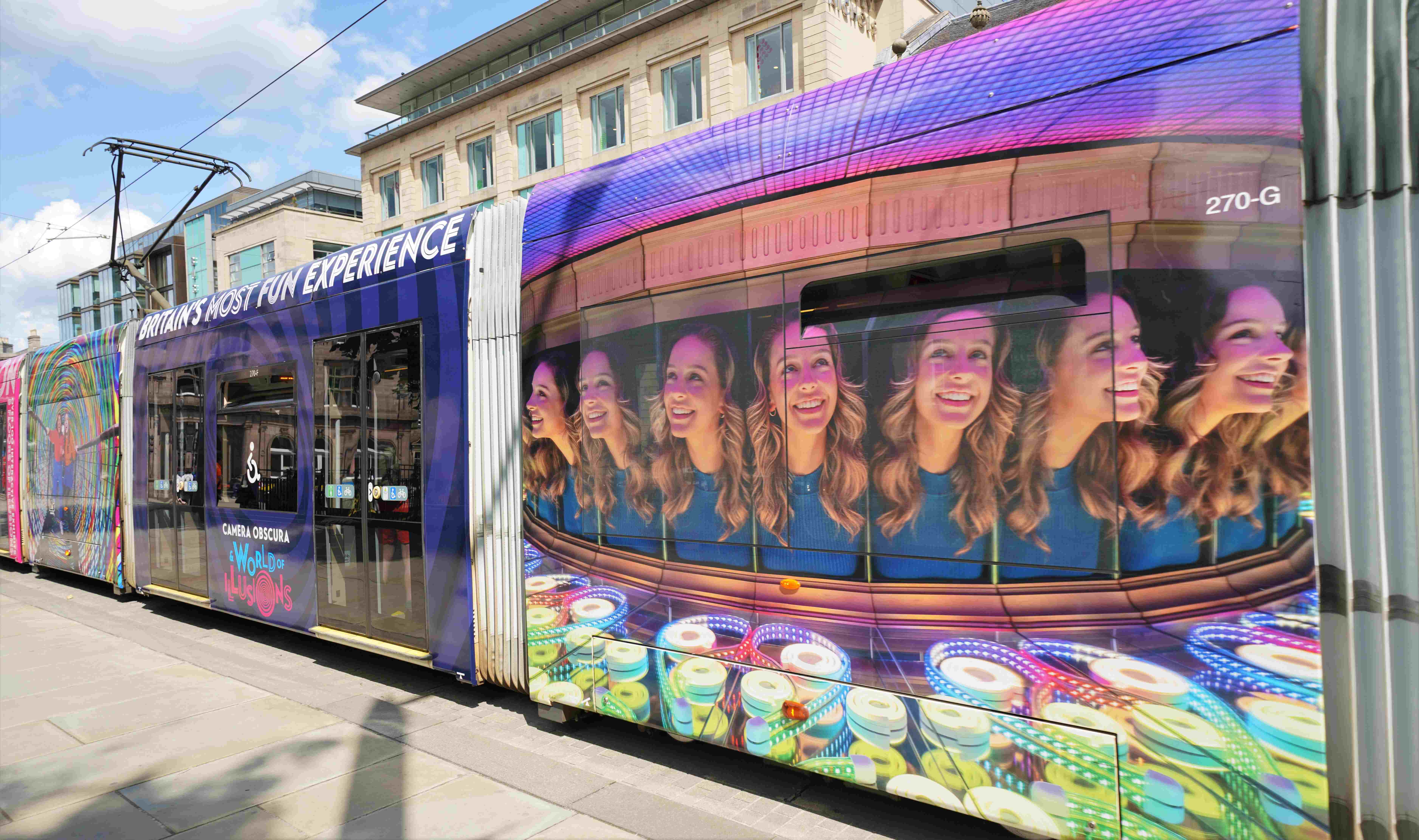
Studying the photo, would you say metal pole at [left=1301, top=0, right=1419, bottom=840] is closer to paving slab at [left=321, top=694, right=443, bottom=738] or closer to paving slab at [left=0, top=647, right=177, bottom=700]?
paving slab at [left=321, top=694, right=443, bottom=738]

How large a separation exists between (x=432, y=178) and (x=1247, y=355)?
1509 inches

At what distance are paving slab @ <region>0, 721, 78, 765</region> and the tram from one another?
2146 millimetres

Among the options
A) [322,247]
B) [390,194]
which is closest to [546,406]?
[390,194]

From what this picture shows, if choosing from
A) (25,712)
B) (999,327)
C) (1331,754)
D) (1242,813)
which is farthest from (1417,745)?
(25,712)

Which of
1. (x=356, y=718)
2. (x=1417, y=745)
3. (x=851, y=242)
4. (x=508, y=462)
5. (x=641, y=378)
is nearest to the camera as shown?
(x=1417, y=745)

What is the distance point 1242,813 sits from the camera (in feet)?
8.79

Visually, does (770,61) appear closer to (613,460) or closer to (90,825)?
(613,460)

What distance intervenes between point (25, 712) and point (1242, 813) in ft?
24.6

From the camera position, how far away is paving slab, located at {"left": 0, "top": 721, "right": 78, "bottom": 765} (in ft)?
17.4

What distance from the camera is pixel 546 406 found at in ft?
16.7

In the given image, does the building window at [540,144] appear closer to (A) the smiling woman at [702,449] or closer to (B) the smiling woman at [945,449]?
(A) the smiling woman at [702,449]

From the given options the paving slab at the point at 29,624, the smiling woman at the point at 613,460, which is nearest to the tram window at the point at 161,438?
the paving slab at the point at 29,624

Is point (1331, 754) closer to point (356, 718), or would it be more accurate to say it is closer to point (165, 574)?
point (356, 718)

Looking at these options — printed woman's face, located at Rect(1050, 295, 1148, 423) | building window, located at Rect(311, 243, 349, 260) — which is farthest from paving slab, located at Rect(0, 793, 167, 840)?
building window, located at Rect(311, 243, 349, 260)
